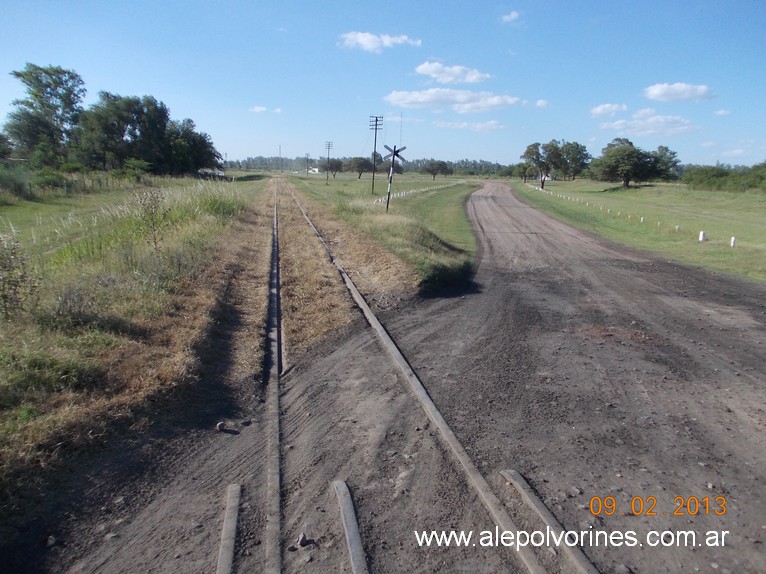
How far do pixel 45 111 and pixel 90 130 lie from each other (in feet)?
39.2

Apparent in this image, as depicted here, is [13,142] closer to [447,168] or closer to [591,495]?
[591,495]

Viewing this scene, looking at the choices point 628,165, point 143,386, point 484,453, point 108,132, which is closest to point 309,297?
point 143,386

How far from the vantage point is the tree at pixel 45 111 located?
6962 cm

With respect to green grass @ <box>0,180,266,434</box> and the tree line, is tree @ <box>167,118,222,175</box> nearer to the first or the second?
the tree line

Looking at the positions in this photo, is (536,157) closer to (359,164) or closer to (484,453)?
(359,164)

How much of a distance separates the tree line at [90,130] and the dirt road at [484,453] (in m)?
63.0

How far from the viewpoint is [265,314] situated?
30.9ft

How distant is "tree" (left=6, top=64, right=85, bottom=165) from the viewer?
69.6 metres

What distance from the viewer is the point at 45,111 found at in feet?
237

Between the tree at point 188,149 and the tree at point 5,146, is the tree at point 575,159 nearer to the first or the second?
the tree at point 188,149

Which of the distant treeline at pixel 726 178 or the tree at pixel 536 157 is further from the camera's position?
the tree at pixel 536 157

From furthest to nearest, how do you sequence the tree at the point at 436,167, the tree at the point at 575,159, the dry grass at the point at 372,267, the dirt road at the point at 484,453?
1. the tree at the point at 436,167
2. the tree at the point at 575,159
3. the dry grass at the point at 372,267
4. the dirt road at the point at 484,453

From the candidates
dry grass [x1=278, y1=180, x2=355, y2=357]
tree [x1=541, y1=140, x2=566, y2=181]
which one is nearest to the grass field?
dry grass [x1=278, y1=180, x2=355, y2=357]

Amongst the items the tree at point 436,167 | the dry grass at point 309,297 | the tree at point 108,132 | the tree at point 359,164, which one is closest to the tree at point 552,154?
the tree at point 359,164
